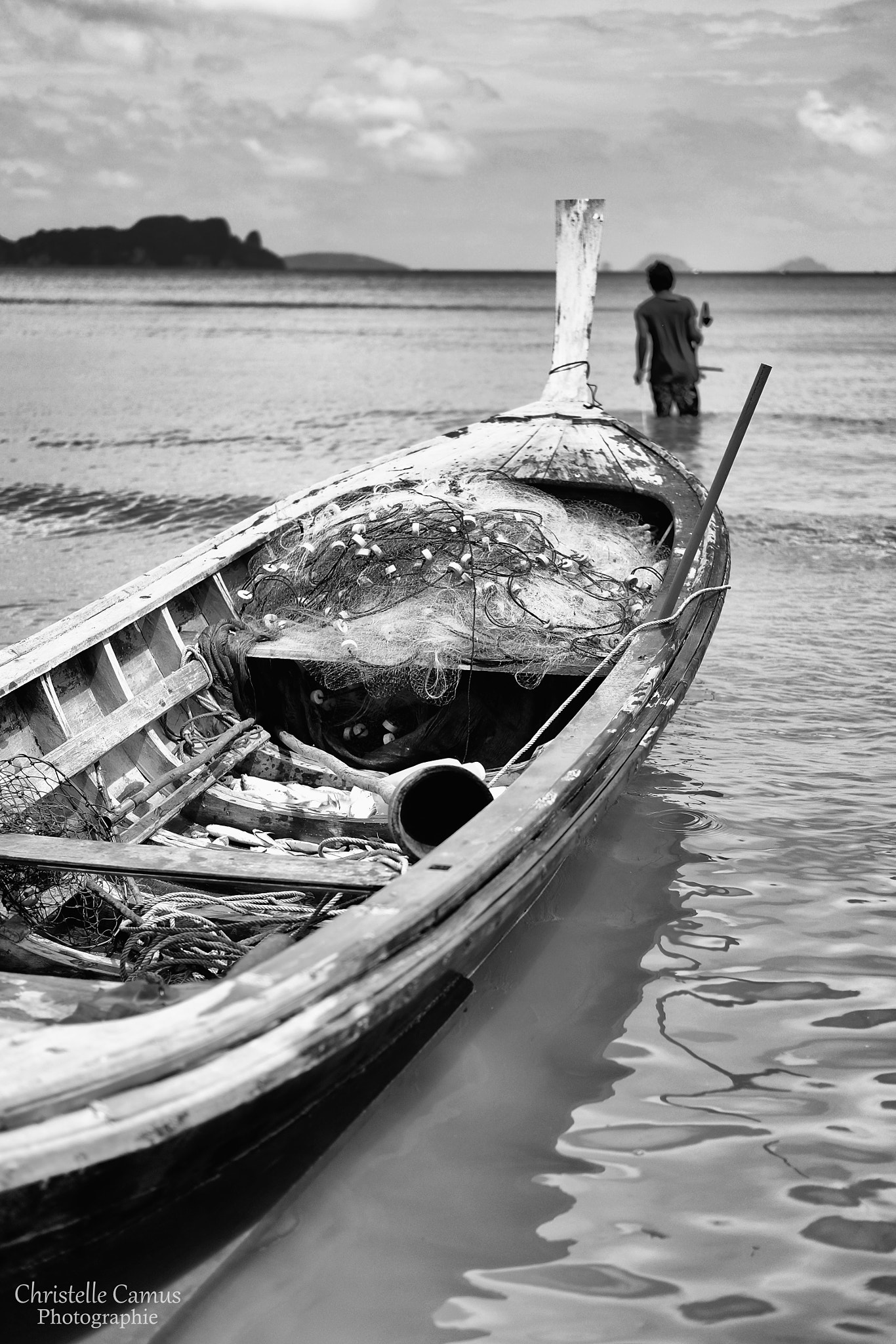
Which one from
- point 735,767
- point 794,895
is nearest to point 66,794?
point 794,895

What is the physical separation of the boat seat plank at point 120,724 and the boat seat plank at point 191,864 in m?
0.55

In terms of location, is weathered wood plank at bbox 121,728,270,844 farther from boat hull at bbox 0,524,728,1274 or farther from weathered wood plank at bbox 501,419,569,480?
weathered wood plank at bbox 501,419,569,480

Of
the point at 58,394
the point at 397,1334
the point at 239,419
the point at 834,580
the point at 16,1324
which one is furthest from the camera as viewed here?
the point at 58,394

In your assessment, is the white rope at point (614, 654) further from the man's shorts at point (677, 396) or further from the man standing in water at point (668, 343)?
the man's shorts at point (677, 396)

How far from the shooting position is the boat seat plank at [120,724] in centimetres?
426

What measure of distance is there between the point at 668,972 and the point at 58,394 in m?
23.9

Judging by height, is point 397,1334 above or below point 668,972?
below

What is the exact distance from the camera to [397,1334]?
2838 millimetres

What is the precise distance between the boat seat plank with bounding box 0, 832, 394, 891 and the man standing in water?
421 inches

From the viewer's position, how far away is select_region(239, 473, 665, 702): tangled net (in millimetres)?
5195

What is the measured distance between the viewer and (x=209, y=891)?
4.02m

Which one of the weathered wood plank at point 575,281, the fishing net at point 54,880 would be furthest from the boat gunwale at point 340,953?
the weathered wood plank at point 575,281

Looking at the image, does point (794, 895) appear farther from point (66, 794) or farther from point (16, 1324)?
point (16, 1324)

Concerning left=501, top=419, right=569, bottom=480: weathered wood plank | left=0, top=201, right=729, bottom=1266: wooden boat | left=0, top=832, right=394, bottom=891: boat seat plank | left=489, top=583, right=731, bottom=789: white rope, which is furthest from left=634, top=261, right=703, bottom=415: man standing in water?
left=0, top=832, right=394, bottom=891: boat seat plank
